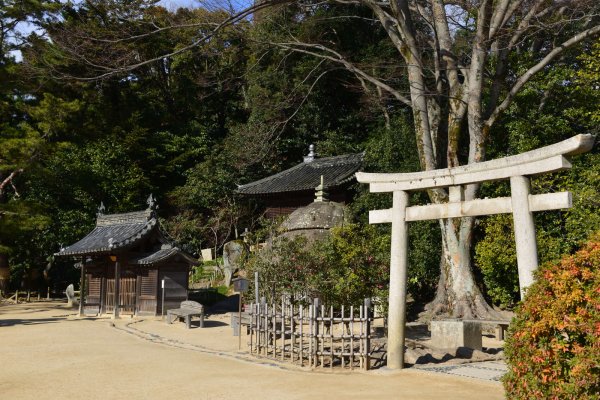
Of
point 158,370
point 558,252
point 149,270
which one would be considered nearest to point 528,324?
point 158,370

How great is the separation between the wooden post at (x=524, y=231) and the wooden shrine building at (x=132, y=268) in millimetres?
14456

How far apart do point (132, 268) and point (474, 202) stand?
619 inches

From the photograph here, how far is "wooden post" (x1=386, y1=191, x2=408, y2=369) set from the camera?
10242 mm

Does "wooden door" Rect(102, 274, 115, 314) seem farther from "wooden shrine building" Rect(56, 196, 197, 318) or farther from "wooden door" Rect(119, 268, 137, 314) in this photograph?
"wooden door" Rect(119, 268, 137, 314)

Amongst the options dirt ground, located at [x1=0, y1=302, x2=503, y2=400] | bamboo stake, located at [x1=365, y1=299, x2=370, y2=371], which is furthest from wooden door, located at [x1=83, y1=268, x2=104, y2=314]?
bamboo stake, located at [x1=365, y1=299, x2=370, y2=371]

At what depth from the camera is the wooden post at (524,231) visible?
884 centimetres

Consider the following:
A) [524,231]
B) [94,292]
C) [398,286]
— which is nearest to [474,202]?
[524,231]

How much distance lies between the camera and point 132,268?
2227 cm

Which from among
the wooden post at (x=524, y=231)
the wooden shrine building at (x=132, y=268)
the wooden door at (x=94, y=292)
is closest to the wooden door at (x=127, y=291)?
the wooden shrine building at (x=132, y=268)

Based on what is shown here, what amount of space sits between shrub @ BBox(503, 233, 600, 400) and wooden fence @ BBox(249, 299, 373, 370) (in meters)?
4.22

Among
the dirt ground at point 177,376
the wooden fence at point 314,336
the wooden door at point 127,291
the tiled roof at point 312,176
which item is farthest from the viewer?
the tiled roof at point 312,176

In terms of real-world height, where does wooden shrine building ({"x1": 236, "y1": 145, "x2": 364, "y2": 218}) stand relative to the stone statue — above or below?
above

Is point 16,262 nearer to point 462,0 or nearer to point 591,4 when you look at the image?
point 462,0

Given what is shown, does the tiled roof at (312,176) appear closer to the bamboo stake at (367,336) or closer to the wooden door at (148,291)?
the wooden door at (148,291)
